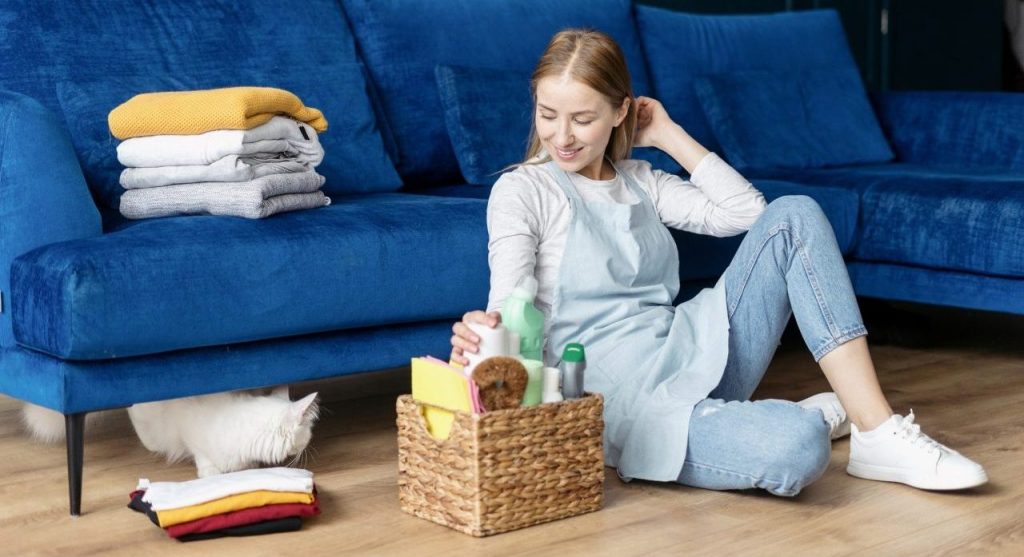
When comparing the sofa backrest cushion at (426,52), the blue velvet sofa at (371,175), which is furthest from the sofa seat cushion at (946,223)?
the sofa backrest cushion at (426,52)

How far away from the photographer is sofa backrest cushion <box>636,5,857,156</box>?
379cm

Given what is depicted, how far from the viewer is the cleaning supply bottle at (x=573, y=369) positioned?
2.03 metres

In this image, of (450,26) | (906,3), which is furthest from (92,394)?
(906,3)

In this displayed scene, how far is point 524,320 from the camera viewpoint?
79.0 inches

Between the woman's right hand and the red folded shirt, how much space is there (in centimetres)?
33

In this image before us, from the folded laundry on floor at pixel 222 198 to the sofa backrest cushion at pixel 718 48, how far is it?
59.5 inches

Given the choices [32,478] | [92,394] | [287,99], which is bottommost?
[32,478]

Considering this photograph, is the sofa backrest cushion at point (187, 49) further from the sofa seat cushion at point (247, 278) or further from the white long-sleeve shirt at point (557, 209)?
the white long-sleeve shirt at point (557, 209)

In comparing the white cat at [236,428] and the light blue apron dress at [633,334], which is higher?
the light blue apron dress at [633,334]

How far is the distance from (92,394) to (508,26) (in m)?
1.67

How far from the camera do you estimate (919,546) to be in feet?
6.39

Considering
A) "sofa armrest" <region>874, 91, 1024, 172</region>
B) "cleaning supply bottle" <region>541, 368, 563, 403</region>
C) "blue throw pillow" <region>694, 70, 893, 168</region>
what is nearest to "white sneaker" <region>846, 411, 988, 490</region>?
"cleaning supply bottle" <region>541, 368, 563, 403</region>

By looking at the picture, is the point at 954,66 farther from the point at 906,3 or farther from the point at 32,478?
the point at 32,478

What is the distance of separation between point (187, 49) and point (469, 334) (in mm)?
1233
